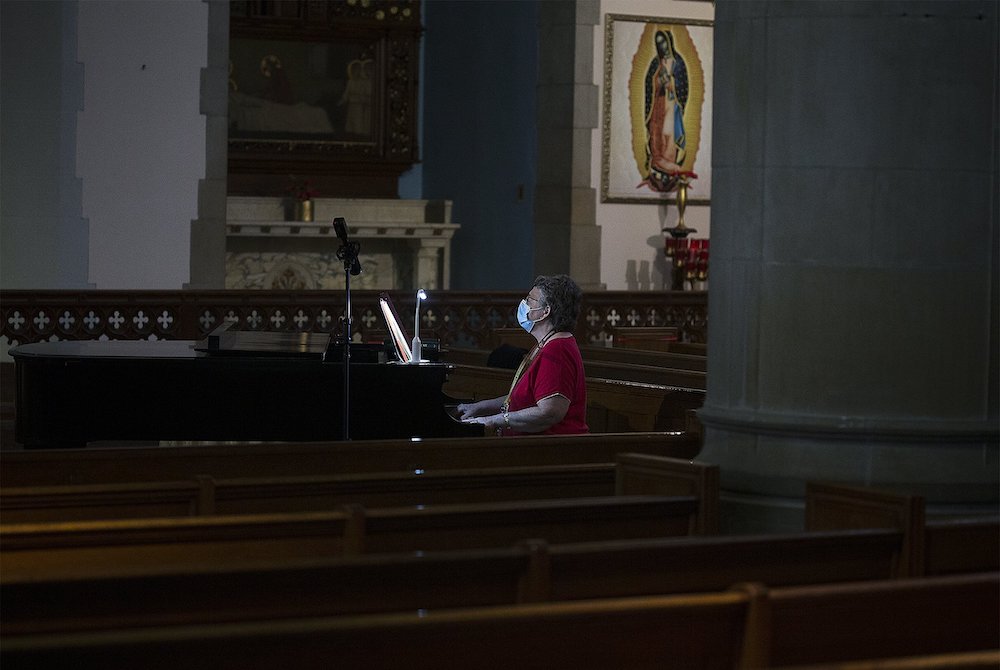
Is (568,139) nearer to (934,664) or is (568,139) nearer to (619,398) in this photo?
(619,398)

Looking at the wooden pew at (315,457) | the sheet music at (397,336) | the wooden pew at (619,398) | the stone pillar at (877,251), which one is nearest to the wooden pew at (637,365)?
the wooden pew at (619,398)

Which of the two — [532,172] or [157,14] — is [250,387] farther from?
[532,172]

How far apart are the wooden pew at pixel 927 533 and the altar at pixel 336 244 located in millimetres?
12548

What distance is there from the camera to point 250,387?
6777 millimetres

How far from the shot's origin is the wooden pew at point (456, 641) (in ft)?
8.30

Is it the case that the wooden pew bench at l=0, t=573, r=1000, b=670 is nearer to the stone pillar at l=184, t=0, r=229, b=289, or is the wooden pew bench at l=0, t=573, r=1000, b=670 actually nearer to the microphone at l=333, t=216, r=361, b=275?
the microphone at l=333, t=216, r=361, b=275

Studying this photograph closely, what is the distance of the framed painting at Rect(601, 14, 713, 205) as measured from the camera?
14344 mm

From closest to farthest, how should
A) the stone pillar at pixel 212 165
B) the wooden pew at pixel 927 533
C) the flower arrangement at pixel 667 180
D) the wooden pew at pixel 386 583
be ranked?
the wooden pew at pixel 386 583 < the wooden pew at pixel 927 533 < the stone pillar at pixel 212 165 < the flower arrangement at pixel 667 180

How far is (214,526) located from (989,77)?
2.55m

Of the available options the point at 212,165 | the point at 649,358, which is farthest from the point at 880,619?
the point at 212,165

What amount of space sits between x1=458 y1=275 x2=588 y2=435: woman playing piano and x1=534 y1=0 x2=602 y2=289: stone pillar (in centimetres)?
788

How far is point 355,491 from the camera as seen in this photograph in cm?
448

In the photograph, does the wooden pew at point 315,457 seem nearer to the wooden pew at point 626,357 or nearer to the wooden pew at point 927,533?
the wooden pew at point 927,533

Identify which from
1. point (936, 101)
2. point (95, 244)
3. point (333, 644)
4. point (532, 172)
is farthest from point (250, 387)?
point (532, 172)
